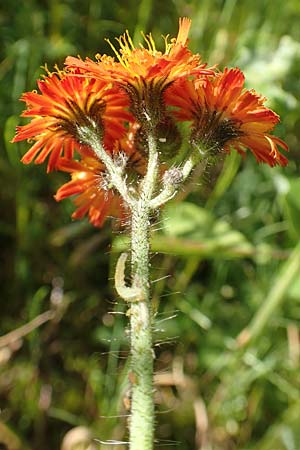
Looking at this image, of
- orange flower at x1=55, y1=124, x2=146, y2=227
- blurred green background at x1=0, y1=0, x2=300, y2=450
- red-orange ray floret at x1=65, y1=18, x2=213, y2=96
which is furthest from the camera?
blurred green background at x1=0, y1=0, x2=300, y2=450

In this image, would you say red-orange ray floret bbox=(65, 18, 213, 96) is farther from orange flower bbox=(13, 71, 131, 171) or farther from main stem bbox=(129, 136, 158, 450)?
main stem bbox=(129, 136, 158, 450)

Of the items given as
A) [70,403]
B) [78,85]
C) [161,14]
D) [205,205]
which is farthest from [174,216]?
[78,85]

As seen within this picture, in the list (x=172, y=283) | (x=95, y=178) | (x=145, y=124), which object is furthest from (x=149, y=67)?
(x=172, y=283)

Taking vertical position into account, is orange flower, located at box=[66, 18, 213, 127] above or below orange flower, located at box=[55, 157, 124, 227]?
below

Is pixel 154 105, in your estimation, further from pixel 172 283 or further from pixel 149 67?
pixel 172 283

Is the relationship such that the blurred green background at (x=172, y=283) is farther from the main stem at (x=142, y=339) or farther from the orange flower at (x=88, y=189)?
the main stem at (x=142, y=339)

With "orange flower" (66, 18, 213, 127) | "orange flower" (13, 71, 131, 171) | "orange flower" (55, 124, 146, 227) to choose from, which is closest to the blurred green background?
"orange flower" (55, 124, 146, 227)

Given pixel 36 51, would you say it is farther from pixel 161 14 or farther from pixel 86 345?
pixel 86 345
